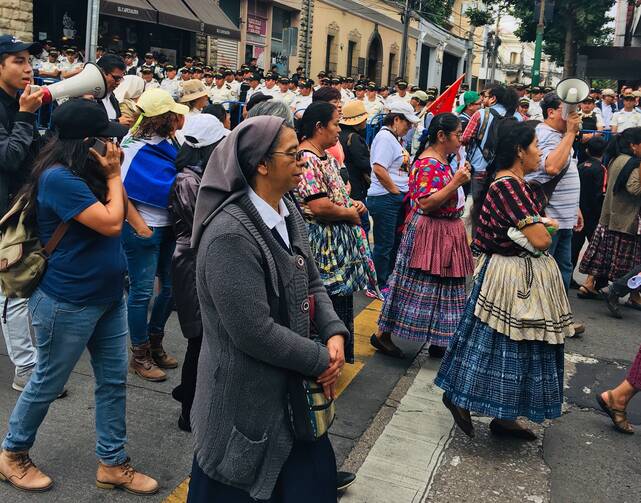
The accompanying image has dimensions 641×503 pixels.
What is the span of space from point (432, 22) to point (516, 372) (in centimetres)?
4897

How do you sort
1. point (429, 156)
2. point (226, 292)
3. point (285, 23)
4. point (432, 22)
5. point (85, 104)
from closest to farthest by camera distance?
point (226, 292) < point (85, 104) < point (429, 156) < point (285, 23) < point (432, 22)

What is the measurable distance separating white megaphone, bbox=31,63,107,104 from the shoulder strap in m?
1.44

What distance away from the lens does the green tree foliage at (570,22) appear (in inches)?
1234

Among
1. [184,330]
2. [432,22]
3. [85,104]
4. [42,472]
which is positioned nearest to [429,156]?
[184,330]

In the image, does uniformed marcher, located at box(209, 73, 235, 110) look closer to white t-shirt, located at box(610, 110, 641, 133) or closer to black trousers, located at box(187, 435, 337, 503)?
white t-shirt, located at box(610, 110, 641, 133)

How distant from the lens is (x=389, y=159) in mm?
6680

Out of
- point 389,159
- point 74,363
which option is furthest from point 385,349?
point 74,363

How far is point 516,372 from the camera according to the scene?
4039 millimetres

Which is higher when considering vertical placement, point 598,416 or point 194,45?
point 194,45

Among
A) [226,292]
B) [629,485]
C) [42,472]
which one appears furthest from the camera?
[629,485]

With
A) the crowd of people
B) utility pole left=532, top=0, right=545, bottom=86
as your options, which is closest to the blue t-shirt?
the crowd of people

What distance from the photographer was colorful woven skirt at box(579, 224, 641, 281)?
729 centimetres

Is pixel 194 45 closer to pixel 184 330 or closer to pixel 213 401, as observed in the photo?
pixel 184 330

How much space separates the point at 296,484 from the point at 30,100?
2833mm
